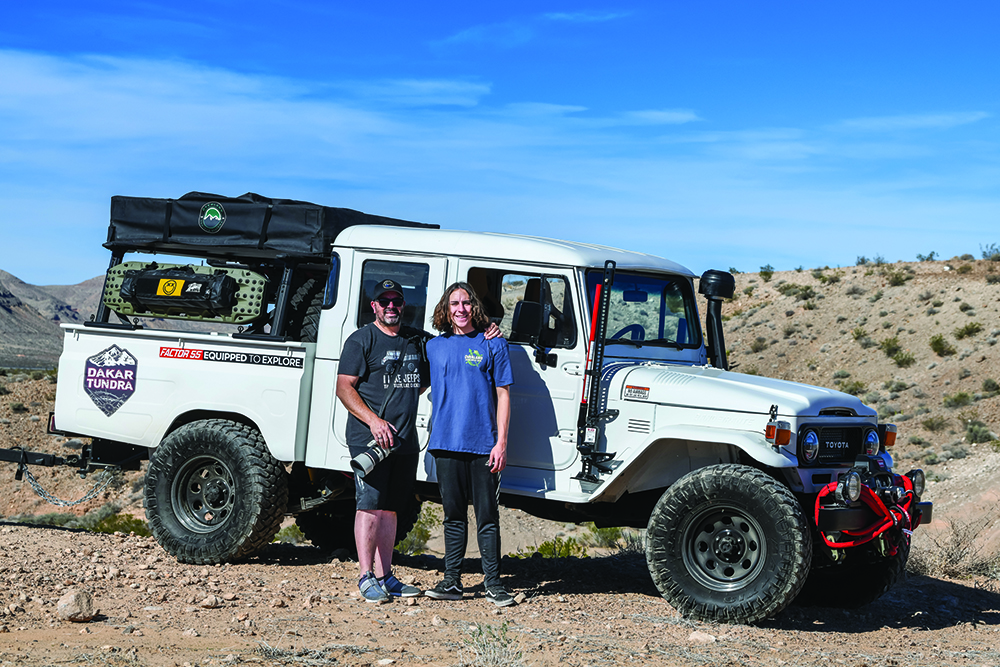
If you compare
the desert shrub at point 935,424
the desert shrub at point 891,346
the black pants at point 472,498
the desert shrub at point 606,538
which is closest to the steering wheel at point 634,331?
the black pants at point 472,498

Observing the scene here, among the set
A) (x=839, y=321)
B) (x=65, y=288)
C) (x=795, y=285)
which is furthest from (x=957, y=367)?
(x=65, y=288)

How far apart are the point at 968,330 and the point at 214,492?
33230mm


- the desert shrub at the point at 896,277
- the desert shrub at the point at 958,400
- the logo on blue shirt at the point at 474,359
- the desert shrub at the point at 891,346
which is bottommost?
the logo on blue shirt at the point at 474,359

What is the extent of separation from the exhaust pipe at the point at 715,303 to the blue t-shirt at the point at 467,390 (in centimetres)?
181

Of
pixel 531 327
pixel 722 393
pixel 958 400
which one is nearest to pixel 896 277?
pixel 958 400

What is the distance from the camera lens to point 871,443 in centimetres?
695

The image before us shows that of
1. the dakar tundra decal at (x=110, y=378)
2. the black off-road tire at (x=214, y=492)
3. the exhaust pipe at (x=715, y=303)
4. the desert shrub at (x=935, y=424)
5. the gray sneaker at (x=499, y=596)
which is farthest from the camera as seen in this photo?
the desert shrub at (x=935, y=424)

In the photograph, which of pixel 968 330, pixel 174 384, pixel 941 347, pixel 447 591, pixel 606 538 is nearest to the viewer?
pixel 447 591

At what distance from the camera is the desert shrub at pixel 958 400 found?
1131 inches

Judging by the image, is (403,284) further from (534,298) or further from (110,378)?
(110,378)

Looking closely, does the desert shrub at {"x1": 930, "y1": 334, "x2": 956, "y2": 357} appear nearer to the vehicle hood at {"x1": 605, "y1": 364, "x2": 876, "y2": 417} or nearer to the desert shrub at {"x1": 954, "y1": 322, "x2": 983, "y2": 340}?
the desert shrub at {"x1": 954, "y1": 322, "x2": 983, "y2": 340}

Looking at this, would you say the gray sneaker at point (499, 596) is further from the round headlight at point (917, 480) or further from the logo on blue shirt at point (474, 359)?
the round headlight at point (917, 480)

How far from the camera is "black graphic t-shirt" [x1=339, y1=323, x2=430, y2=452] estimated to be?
6676mm

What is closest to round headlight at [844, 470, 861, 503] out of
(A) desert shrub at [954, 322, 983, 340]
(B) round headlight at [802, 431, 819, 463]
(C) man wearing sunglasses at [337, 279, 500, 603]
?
(B) round headlight at [802, 431, 819, 463]
